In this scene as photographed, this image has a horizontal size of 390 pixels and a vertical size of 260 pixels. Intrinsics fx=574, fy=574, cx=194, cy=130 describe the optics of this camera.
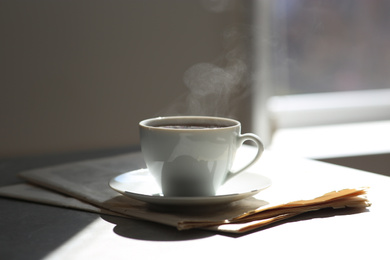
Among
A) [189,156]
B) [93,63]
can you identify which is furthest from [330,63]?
[189,156]

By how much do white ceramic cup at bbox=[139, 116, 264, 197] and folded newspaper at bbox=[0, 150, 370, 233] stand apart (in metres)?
0.04

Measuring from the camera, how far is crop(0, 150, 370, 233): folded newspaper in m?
0.71

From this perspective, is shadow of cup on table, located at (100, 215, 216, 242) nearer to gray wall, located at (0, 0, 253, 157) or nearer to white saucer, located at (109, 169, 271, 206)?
white saucer, located at (109, 169, 271, 206)

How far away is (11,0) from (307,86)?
42.9 inches

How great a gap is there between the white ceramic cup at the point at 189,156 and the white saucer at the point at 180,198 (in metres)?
0.03

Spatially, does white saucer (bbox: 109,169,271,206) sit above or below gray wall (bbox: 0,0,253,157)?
below

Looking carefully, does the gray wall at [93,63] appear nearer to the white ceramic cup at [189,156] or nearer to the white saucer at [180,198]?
the white saucer at [180,198]

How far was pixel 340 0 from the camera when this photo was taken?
2074 mm

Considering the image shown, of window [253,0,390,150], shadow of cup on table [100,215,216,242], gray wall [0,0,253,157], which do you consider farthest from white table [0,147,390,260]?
window [253,0,390,150]

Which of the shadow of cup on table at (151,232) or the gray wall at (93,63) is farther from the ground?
the gray wall at (93,63)

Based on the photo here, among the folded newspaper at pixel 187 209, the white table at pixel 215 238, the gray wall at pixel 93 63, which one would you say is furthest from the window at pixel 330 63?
the white table at pixel 215 238

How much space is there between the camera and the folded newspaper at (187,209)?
0.71m

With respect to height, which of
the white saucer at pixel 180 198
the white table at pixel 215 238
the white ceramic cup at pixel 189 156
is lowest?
the white table at pixel 215 238

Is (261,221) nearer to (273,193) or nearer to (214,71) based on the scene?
(273,193)
